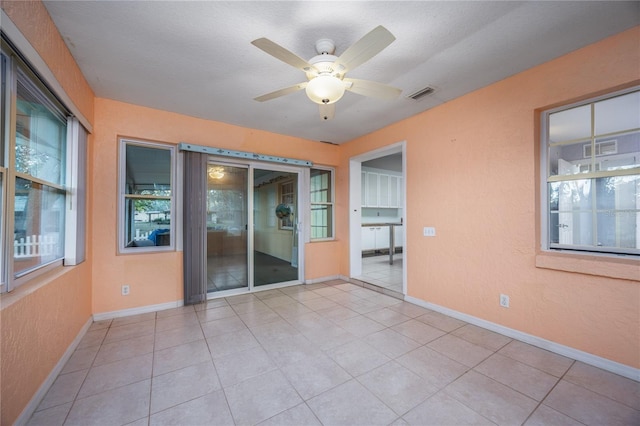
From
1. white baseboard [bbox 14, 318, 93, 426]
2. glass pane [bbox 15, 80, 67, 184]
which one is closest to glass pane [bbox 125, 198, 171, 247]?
glass pane [bbox 15, 80, 67, 184]

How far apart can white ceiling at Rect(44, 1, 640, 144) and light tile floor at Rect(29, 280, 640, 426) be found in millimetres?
2611

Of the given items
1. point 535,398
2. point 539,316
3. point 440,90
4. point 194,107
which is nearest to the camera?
point 535,398

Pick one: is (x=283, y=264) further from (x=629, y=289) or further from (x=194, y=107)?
(x=629, y=289)

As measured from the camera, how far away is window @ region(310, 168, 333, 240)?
15.8 ft

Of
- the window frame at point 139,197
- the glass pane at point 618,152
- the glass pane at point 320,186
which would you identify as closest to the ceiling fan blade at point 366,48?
the glass pane at point 618,152

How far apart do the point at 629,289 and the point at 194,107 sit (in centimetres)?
458

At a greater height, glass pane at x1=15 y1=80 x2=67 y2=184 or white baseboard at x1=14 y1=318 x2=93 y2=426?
glass pane at x1=15 y1=80 x2=67 y2=184

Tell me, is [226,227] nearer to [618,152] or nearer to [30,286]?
[30,286]

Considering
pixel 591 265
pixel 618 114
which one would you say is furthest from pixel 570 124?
pixel 591 265

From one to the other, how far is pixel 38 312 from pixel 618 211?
4408mm

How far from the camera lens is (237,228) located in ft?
12.8

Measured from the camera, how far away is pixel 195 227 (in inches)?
134

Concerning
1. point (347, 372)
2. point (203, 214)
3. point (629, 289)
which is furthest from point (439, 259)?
point (203, 214)

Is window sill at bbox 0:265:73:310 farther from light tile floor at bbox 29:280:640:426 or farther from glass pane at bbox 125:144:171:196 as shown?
glass pane at bbox 125:144:171:196
